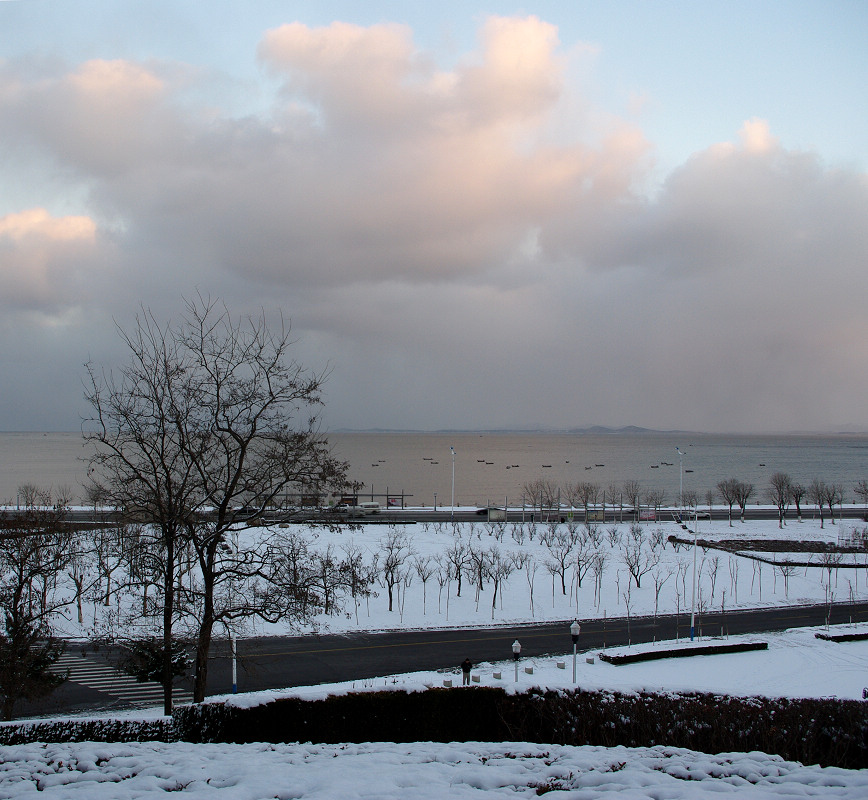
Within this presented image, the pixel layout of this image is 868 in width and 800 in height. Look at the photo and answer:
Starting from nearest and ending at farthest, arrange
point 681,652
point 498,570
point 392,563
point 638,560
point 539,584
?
point 681,652, point 498,570, point 392,563, point 539,584, point 638,560

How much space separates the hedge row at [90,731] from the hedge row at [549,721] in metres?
0.39

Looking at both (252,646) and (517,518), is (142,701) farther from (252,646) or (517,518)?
(517,518)

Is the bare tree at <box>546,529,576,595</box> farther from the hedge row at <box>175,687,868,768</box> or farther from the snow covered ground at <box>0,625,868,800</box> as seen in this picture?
the snow covered ground at <box>0,625,868,800</box>

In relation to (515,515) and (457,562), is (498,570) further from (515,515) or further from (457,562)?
(515,515)

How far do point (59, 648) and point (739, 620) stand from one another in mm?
32911

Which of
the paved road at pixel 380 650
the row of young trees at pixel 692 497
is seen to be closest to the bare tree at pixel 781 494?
the row of young trees at pixel 692 497

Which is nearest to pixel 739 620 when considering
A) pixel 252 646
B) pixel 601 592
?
pixel 601 592

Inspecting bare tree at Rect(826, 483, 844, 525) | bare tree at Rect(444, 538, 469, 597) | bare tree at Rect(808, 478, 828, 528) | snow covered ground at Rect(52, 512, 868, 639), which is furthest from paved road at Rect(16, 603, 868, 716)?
bare tree at Rect(826, 483, 844, 525)

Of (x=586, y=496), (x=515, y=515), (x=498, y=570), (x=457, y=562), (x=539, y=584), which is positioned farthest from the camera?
(x=515, y=515)

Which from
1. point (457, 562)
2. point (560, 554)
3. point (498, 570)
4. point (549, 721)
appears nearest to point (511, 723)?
point (549, 721)

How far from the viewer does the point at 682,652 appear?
28.4m

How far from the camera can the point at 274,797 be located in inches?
341

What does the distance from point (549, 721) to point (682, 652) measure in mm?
17960

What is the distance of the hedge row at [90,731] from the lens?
40.4ft
